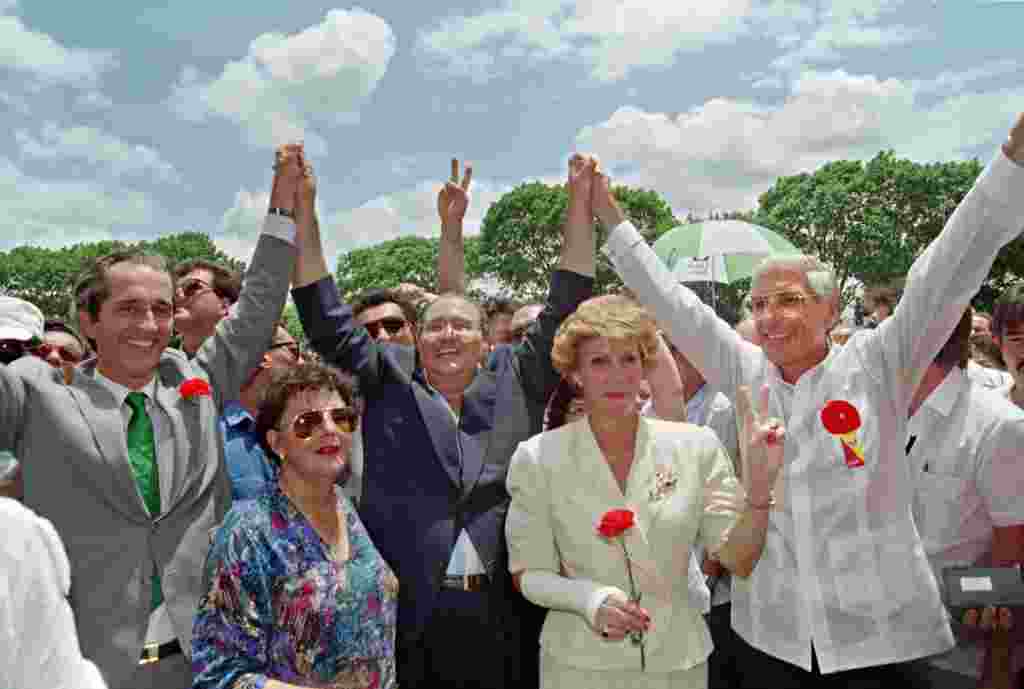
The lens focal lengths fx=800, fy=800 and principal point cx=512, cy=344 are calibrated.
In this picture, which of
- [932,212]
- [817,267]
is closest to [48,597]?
[817,267]

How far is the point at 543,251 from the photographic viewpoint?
59.4m

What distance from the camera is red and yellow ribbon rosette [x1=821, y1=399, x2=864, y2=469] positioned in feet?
9.86

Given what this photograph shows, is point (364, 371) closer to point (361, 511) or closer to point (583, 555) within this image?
point (361, 511)

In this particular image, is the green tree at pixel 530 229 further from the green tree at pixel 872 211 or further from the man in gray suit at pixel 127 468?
the man in gray suit at pixel 127 468

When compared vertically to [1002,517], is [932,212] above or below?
above

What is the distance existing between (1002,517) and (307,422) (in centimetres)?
306

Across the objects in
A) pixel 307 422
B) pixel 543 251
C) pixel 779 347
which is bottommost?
pixel 307 422

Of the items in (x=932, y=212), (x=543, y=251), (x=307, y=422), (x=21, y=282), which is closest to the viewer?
(x=307, y=422)

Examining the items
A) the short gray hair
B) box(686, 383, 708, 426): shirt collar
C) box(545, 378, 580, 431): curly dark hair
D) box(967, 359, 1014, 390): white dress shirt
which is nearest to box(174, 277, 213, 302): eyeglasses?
box(545, 378, 580, 431): curly dark hair

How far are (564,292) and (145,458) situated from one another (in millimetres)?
1952

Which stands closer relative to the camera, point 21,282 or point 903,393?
point 903,393

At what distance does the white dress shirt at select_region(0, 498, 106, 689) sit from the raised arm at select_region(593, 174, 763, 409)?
2555 mm

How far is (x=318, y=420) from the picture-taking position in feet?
9.61

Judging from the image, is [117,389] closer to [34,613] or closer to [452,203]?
[34,613]
